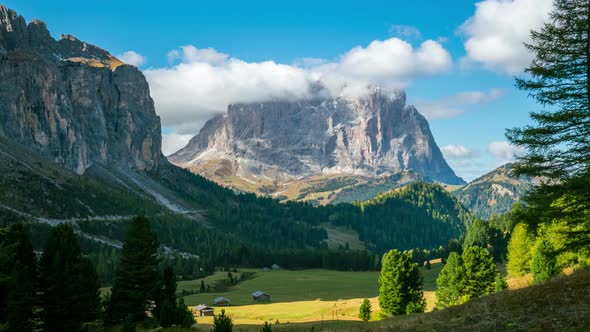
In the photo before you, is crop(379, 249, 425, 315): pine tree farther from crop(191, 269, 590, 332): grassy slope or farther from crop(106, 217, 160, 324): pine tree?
crop(191, 269, 590, 332): grassy slope

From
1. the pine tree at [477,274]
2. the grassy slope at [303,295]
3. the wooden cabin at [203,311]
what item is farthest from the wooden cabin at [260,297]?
the pine tree at [477,274]

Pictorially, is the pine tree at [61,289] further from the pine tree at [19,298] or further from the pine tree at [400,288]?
the pine tree at [400,288]

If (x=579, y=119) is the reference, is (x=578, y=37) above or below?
above

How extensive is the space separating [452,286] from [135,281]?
4486 centimetres

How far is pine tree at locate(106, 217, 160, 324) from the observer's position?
38625mm

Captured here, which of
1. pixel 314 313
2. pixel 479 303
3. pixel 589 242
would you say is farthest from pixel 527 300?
pixel 314 313

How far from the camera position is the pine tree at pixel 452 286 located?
63.8 meters

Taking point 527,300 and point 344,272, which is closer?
point 527,300

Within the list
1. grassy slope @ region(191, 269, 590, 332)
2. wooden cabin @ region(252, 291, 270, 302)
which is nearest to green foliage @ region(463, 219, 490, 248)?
wooden cabin @ region(252, 291, 270, 302)

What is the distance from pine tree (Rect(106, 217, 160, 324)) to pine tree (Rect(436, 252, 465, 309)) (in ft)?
136

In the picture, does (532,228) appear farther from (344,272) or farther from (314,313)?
(344,272)

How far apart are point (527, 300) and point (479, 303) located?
2948 mm

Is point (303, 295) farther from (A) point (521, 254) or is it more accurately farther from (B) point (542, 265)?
(B) point (542, 265)

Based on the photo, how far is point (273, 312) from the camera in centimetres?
8294
